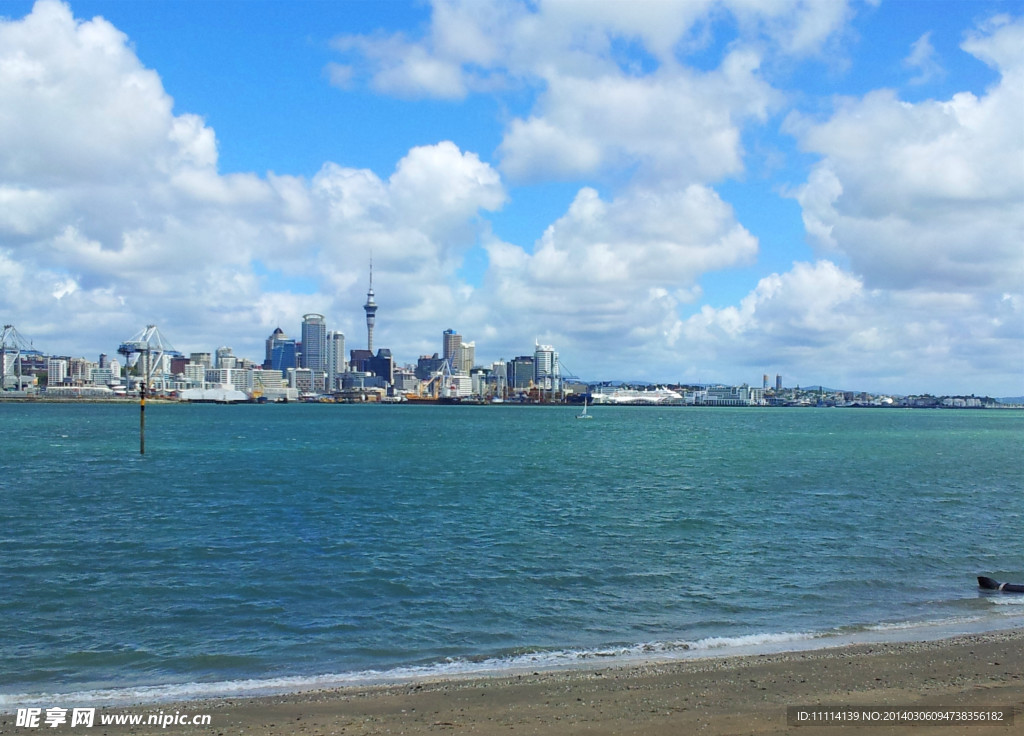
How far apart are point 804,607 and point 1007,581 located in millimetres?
6643

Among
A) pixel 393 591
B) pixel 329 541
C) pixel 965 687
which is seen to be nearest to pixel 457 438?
pixel 329 541

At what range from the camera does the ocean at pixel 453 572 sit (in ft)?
48.3

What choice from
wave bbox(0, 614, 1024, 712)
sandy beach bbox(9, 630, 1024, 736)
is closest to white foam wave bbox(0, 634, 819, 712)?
wave bbox(0, 614, 1024, 712)

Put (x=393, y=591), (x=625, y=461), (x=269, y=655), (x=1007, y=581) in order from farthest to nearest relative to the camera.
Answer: (x=625, y=461)
(x=1007, y=581)
(x=393, y=591)
(x=269, y=655)

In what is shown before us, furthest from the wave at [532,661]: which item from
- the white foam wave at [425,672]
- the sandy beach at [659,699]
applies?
the sandy beach at [659,699]

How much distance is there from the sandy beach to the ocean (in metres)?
1.26

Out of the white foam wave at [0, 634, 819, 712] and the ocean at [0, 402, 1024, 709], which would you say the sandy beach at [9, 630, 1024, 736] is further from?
the ocean at [0, 402, 1024, 709]

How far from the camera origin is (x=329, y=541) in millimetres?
25938

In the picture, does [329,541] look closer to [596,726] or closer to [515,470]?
[596,726]

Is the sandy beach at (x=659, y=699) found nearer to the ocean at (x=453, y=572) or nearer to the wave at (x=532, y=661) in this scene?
the wave at (x=532, y=661)

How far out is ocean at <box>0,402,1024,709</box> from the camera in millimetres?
14719

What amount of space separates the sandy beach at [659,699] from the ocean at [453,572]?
49.5 inches

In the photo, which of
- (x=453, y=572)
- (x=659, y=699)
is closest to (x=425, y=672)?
(x=659, y=699)

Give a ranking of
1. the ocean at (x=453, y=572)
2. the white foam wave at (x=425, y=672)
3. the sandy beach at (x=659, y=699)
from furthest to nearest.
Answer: the ocean at (x=453, y=572) < the white foam wave at (x=425, y=672) < the sandy beach at (x=659, y=699)
